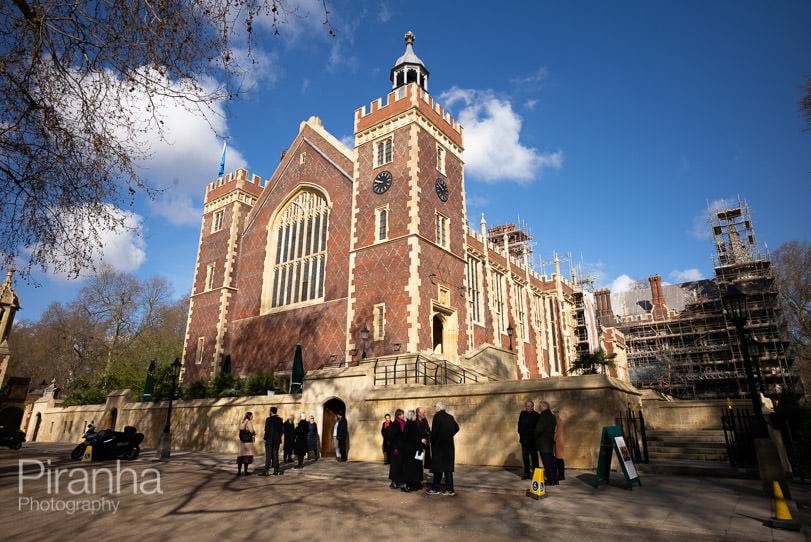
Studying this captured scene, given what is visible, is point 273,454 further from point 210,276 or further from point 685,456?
point 210,276

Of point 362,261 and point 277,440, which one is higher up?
point 362,261

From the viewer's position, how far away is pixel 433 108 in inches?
929

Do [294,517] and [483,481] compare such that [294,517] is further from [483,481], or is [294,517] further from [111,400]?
[111,400]

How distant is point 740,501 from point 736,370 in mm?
36597

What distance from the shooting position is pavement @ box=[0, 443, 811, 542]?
18.0ft

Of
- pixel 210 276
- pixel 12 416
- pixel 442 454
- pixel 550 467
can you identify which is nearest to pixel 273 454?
pixel 442 454

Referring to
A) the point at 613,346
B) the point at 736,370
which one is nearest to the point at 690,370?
the point at 736,370

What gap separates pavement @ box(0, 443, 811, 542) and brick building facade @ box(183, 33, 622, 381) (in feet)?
31.5

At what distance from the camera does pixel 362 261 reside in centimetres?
2112

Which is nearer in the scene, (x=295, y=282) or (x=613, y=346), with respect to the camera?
(x=295, y=282)

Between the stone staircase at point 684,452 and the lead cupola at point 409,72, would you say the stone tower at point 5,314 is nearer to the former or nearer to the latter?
the lead cupola at point 409,72

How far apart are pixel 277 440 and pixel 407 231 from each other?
11.1 meters

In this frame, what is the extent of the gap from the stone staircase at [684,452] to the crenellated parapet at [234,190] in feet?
86.5

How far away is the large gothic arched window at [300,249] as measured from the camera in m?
24.3
